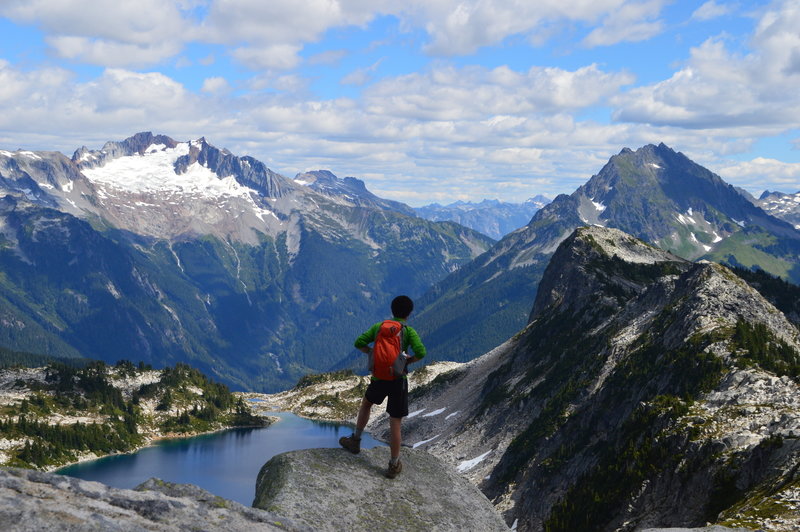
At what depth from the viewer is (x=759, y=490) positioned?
4362cm

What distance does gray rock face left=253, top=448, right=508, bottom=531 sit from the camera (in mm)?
18625

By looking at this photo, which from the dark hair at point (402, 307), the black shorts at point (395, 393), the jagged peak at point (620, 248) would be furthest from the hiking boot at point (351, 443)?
the jagged peak at point (620, 248)

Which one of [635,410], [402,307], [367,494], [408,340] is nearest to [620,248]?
[635,410]

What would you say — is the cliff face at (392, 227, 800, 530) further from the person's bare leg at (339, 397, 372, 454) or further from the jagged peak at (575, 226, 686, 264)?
the person's bare leg at (339, 397, 372, 454)

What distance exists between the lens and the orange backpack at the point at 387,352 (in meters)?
22.1

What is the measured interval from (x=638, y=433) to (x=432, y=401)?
125m

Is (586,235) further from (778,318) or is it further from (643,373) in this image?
(643,373)

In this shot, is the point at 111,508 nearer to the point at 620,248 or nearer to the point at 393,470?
the point at 393,470

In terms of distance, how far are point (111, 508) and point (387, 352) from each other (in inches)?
393

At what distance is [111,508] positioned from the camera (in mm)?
13641

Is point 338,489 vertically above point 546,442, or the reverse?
point 338,489

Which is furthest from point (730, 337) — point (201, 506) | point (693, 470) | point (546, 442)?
point (201, 506)

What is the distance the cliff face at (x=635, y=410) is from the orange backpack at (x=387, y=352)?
1980 cm

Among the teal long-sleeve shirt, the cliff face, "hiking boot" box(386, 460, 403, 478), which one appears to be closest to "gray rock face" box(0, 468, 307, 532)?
"hiking boot" box(386, 460, 403, 478)
